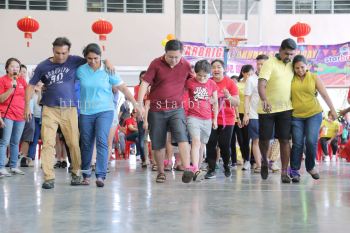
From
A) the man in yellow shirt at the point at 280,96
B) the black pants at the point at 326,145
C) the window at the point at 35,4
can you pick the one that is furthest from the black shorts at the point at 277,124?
the window at the point at 35,4

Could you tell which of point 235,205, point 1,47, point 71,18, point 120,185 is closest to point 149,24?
point 71,18

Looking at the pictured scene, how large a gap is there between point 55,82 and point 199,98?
6.03 ft

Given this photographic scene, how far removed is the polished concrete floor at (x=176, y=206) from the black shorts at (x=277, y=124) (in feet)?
1.84

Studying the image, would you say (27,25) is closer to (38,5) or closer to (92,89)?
(38,5)

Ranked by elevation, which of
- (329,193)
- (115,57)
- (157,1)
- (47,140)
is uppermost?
(157,1)

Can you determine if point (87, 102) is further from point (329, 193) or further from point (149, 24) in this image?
point (149, 24)

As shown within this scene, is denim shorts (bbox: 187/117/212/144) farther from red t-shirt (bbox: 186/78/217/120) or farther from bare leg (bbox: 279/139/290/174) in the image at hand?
bare leg (bbox: 279/139/290/174)

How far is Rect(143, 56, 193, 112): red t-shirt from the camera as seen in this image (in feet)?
24.6

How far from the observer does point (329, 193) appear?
6.59 meters

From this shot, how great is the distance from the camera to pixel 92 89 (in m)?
7.03

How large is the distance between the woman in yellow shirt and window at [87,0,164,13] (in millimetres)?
15205

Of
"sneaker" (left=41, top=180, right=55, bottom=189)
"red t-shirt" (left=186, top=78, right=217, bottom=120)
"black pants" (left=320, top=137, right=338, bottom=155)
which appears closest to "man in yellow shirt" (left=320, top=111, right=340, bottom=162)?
"black pants" (left=320, top=137, right=338, bottom=155)

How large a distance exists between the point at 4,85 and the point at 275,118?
350 centimetres

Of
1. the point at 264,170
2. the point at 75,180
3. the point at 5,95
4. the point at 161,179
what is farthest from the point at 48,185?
the point at 264,170
